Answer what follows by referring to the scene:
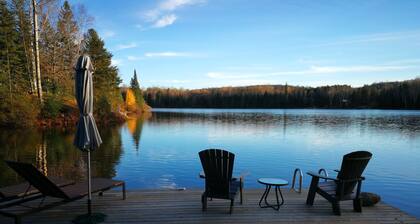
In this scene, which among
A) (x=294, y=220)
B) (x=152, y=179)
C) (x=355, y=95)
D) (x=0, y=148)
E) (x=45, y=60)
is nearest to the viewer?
(x=294, y=220)

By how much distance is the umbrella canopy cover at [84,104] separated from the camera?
13.0 ft

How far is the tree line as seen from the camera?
3361 inches

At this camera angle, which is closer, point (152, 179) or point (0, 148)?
point (152, 179)

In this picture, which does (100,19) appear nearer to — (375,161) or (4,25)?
(4,25)

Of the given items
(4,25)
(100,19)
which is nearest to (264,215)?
(4,25)

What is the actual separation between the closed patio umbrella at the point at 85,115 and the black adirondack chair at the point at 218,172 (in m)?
1.65

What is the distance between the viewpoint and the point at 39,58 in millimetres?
22688

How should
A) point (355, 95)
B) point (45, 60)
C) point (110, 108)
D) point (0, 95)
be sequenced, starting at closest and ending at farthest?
point (0, 95) → point (45, 60) → point (110, 108) → point (355, 95)

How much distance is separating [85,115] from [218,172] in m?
2.18

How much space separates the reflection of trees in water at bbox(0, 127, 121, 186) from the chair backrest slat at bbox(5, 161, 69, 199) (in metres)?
4.62

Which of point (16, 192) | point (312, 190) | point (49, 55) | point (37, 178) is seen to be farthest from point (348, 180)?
point (49, 55)

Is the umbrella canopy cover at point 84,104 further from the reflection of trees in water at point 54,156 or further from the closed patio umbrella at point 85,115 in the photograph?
the reflection of trees in water at point 54,156

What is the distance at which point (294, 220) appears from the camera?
414 centimetres

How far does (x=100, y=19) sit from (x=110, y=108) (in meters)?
9.74
